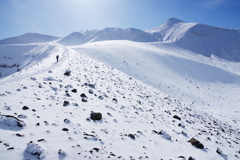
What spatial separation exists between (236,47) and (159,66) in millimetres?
116370

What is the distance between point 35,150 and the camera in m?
4.13

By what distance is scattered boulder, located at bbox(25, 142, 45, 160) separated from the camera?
4.09 metres

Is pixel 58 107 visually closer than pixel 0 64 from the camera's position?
Yes

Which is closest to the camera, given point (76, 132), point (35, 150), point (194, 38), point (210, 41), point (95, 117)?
point (35, 150)

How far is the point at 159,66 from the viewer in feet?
120

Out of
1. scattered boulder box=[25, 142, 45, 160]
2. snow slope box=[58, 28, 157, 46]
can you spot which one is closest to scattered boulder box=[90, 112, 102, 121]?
scattered boulder box=[25, 142, 45, 160]

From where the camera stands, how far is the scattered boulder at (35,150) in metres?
4.09

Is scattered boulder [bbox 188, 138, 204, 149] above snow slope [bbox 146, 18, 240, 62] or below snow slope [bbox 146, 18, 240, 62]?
below

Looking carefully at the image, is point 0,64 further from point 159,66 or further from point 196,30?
point 196,30

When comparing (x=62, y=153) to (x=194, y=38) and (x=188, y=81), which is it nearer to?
(x=188, y=81)

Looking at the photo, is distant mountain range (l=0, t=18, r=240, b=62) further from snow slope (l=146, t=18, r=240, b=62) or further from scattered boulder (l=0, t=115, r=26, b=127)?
scattered boulder (l=0, t=115, r=26, b=127)

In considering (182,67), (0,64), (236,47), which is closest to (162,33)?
(236,47)

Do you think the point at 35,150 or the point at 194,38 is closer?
the point at 35,150

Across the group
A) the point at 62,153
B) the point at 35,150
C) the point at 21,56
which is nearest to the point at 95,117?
the point at 62,153
